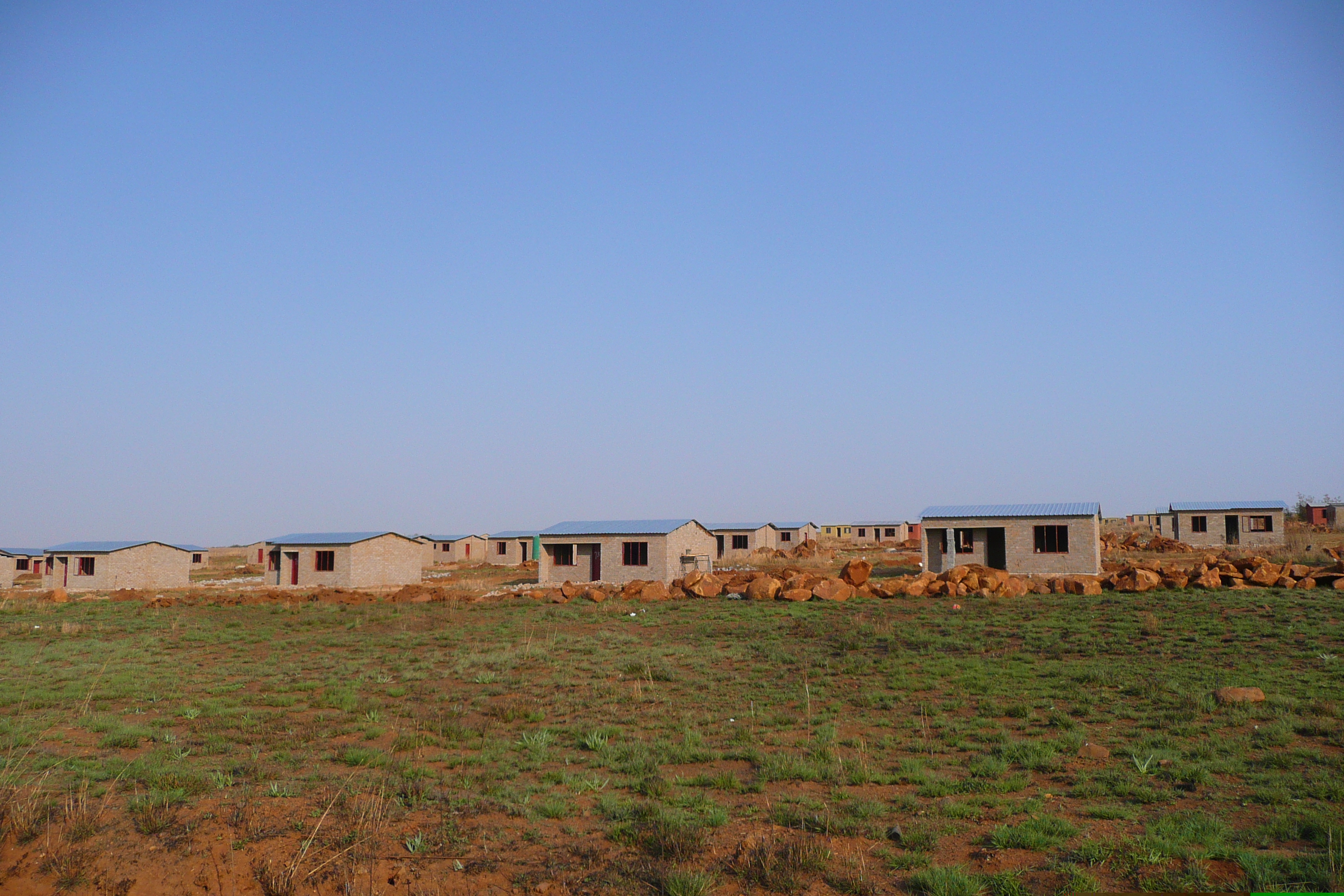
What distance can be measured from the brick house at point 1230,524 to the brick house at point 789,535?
29043 millimetres

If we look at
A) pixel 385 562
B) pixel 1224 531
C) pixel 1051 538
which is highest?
pixel 1051 538

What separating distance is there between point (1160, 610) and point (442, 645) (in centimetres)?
2082

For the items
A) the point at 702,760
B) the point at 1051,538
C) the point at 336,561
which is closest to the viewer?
the point at 702,760

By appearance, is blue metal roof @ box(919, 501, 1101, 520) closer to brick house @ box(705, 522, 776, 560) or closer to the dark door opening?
the dark door opening

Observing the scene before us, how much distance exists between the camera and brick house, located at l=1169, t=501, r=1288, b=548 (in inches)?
1975

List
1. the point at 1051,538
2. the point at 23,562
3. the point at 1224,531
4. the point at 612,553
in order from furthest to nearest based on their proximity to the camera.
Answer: the point at 23,562, the point at 1224,531, the point at 612,553, the point at 1051,538

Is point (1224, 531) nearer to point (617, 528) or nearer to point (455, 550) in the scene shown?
point (617, 528)

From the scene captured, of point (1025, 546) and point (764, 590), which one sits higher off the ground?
point (1025, 546)

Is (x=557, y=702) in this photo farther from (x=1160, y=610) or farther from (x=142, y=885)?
(x=1160, y=610)

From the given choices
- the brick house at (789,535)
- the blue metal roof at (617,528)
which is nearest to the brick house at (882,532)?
the brick house at (789,535)

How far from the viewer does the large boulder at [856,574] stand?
31.2 meters

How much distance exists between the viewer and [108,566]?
159 feet

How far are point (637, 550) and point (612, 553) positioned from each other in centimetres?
128

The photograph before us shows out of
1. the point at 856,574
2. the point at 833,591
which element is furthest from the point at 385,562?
the point at 856,574
